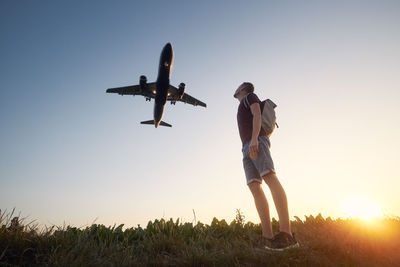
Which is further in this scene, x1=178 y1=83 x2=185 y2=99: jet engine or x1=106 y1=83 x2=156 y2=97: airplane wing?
x1=178 y1=83 x2=185 y2=99: jet engine

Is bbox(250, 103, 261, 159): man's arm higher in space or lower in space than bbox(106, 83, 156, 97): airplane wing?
lower

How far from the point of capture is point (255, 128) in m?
3.50

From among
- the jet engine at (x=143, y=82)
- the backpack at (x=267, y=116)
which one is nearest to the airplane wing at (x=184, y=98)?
the jet engine at (x=143, y=82)

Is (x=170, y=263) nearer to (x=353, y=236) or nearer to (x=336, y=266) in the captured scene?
(x=336, y=266)

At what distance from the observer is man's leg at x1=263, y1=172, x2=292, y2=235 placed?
312 centimetres

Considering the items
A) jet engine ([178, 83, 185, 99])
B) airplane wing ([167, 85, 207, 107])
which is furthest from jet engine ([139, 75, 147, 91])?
jet engine ([178, 83, 185, 99])

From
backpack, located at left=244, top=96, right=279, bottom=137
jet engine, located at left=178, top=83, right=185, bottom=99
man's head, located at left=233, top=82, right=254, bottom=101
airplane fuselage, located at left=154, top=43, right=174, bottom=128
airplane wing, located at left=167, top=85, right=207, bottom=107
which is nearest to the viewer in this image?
backpack, located at left=244, top=96, right=279, bottom=137

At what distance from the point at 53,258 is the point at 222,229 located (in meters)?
3.15

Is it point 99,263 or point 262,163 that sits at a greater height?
point 262,163

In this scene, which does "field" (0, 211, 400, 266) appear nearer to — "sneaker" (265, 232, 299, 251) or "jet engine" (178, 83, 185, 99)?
"sneaker" (265, 232, 299, 251)

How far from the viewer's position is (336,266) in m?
2.53

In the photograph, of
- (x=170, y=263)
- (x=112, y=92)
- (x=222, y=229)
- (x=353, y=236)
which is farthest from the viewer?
(x=112, y=92)

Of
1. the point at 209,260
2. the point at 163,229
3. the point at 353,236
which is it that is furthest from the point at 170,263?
the point at 353,236

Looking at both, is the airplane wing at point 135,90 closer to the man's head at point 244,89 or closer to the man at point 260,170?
the man's head at point 244,89
